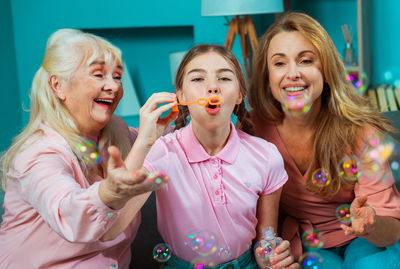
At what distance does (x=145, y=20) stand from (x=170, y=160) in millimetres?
2735

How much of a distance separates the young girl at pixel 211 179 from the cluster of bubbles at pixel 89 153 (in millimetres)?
175

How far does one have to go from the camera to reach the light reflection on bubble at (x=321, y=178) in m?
1.50

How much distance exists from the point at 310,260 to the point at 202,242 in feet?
1.21

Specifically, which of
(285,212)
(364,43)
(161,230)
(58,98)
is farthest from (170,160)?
(364,43)

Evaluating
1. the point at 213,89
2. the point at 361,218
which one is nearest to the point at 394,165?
the point at 361,218

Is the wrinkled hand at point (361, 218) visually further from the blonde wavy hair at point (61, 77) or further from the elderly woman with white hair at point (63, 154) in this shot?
the blonde wavy hair at point (61, 77)

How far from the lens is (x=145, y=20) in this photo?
3.85 meters

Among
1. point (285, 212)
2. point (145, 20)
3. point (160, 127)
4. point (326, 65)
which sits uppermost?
point (145, 20)

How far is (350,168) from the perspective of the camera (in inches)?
58.1

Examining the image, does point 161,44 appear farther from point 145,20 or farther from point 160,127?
point 160,127

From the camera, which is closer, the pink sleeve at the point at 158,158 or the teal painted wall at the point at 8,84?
the pink sleeve at the point at 158,158

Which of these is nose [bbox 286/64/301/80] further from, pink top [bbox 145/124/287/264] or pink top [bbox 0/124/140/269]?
pink top [bbox 0/124/140/269]

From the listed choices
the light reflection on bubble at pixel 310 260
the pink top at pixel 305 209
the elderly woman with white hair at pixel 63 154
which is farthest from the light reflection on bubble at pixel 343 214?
the elderly woman with white hair at pixel 63 154

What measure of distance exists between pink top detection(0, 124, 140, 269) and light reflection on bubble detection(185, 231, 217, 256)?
8.0 inches
